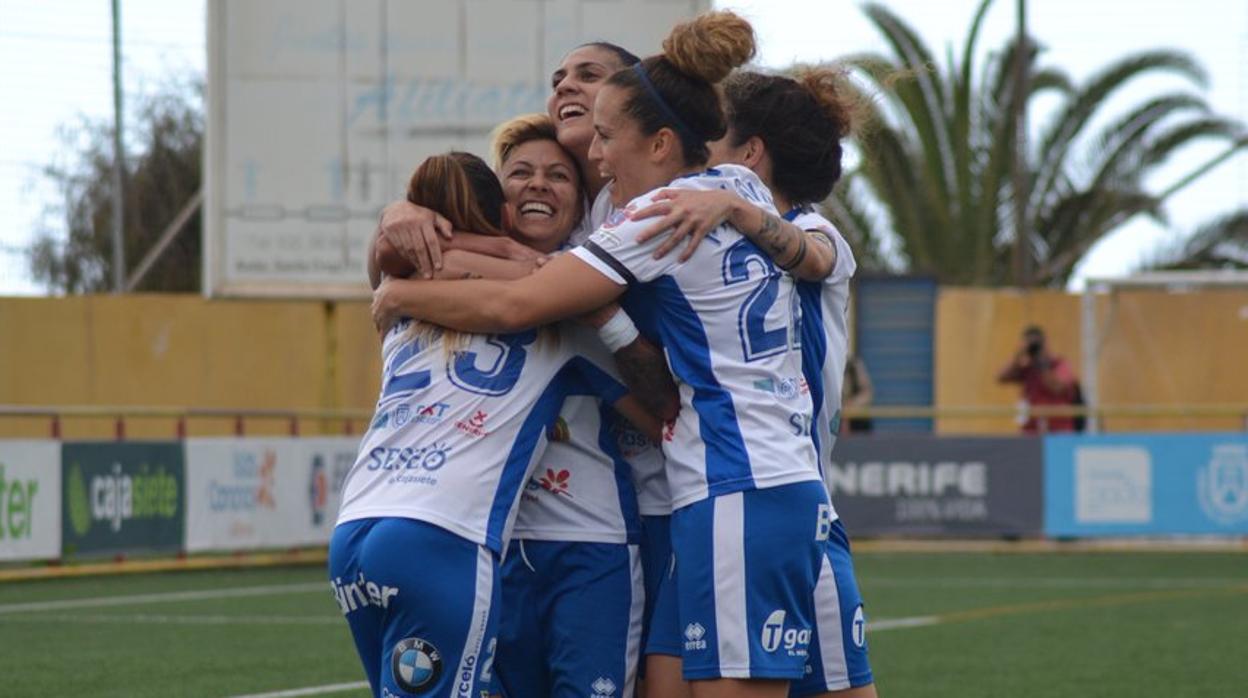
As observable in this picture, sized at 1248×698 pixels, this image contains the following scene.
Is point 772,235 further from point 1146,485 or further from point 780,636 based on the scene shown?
point 1146,485

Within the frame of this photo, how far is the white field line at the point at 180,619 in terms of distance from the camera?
39.1 ft

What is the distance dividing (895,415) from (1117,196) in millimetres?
9423

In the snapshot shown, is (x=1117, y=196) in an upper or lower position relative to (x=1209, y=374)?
upper

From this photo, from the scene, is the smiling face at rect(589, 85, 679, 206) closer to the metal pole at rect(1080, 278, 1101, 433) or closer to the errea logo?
the errea logo

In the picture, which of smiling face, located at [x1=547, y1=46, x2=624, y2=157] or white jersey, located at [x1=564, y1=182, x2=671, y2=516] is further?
smiling face, located at [x1=547, y1=46, x2=624, y2=157]

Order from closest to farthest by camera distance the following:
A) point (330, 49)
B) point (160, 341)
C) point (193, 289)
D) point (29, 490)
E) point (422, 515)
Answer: point (422, 515)
point (29, 490)
point (330, 49)
point (160, 341)
point (193, 289)

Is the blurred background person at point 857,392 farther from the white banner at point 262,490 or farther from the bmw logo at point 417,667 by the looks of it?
the bmw logo at point 417,667

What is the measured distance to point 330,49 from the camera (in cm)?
1925

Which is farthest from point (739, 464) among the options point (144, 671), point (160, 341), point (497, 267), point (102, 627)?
point (160, 341)

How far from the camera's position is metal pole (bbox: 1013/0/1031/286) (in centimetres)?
2602

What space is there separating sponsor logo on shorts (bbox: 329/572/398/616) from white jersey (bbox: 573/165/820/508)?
2.23 ft

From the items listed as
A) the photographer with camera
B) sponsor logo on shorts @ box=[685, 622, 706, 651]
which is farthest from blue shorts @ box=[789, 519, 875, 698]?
the photographer with camera

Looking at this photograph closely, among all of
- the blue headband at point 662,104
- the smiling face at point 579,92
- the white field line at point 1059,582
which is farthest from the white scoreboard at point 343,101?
the blue headband at point 662,104

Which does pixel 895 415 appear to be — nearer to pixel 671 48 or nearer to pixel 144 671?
pixel 144 671
